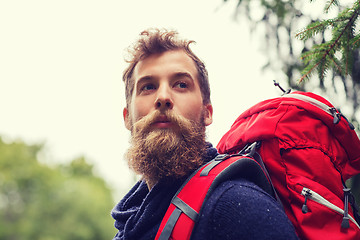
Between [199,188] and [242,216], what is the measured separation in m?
0.26

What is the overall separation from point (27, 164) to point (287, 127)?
33565 millimetres

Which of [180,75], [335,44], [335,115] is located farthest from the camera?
[180,75]

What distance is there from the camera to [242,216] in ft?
4.78

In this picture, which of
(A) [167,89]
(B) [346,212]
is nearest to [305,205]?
(B) [346,212]

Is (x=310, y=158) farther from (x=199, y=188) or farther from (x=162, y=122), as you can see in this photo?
(x=162, y=122)

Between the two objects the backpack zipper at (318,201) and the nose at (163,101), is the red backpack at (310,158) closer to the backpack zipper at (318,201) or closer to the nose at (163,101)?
the backpack zipper at (318,201)

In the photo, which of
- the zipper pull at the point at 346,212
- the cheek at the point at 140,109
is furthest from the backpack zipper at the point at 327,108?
the cheek at the point at 140,109

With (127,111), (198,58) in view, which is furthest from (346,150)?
(127,111)

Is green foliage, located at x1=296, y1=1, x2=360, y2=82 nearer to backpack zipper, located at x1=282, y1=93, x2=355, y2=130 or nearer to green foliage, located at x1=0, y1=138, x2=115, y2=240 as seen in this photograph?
backpack zipper, located at x1=282, y1=93, x2=355, y2=130

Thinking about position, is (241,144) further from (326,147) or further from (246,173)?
(326,147)

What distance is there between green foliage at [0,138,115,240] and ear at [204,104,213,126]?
30.9 meters

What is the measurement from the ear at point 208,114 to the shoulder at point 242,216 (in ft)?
2.95

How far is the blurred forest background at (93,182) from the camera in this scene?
1.90 m

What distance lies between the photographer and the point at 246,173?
5.63 ft
